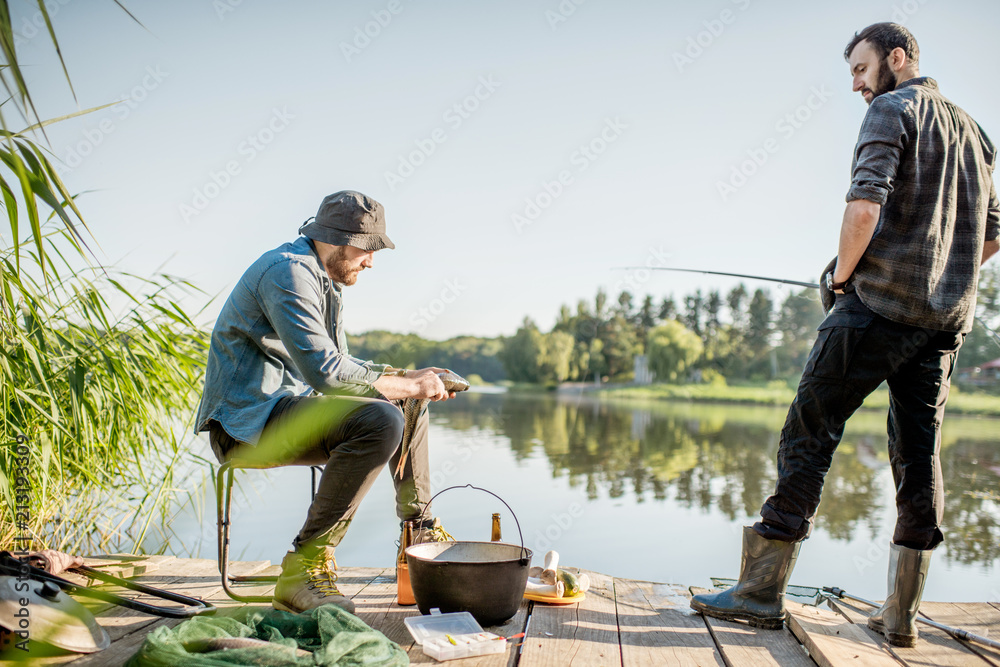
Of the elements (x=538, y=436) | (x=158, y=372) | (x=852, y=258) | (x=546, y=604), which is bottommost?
(x=538, y=436)

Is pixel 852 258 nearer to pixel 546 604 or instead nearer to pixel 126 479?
pixel 546 604

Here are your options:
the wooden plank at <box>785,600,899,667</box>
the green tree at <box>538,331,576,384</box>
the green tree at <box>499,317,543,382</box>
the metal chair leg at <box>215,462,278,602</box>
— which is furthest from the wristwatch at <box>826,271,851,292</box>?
the green tree at <box>499,317,543,382</box>

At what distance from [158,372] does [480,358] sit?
24.4 metres

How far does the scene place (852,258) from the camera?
79.5 inches

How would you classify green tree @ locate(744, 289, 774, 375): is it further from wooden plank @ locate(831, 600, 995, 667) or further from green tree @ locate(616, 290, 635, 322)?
wooden plank @ locate(831, 600, 995, 667)

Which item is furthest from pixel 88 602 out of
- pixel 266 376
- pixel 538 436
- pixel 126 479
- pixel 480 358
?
pixel 480 358

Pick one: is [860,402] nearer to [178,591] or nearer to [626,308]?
[178,591]

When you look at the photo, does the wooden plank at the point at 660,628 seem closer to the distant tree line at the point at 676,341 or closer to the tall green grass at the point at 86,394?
the tall green grass at the point at 86,394

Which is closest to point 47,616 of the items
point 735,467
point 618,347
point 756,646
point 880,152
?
point 756,646

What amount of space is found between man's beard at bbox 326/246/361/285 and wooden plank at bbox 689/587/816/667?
1612mm

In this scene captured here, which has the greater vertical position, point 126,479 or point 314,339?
point 314,339

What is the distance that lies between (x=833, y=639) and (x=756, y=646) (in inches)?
8.4

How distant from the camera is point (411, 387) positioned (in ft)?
7.43

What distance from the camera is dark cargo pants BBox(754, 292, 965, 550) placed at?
6.57 ft
